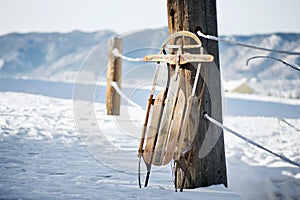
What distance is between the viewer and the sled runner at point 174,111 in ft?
6.34

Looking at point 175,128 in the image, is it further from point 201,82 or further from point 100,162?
point 100,162

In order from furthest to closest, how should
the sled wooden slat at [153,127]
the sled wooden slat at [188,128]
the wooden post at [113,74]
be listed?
the wooden post at [113,74] → the sled wooden slat at [153,127] → the sled wooden slat at [188,128]

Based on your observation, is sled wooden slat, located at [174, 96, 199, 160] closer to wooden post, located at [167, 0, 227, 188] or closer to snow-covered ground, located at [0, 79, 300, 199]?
wooden post, located at [167, 0, 227, 188]

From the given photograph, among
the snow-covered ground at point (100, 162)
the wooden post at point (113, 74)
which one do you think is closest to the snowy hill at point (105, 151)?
the snow-covered ground at point (100, 162)

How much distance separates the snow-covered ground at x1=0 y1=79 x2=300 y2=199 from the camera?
79.3 inches

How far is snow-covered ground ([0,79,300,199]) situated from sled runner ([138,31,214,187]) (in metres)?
0.21

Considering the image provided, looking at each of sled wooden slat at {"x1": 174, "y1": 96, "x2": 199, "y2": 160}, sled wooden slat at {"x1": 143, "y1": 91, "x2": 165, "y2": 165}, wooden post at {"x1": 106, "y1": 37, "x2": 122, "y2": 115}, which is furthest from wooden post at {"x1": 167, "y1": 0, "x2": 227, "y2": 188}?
wooden post at {"x1": 106, "y1": 37, "x2": 122, "y2": 115}

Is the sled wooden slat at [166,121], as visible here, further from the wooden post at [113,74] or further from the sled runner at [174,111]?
the wooden post at [113,74]

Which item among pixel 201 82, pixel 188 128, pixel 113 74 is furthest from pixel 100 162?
pixel 113 74

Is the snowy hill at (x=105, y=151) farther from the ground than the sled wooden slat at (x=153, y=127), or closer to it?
closer to it

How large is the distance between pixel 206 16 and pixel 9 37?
180 feet

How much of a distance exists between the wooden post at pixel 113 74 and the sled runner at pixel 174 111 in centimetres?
267

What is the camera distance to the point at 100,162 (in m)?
2.79

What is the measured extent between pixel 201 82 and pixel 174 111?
0.20 meters
